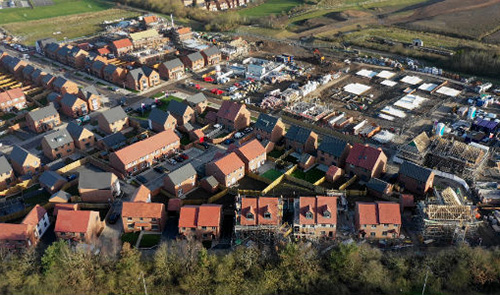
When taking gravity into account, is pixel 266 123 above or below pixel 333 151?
above

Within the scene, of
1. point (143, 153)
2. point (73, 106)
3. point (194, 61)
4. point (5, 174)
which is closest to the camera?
point (5, 174)

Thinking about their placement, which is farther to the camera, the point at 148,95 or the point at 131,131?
the point at 148,95

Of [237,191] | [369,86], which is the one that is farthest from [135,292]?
[369,86]

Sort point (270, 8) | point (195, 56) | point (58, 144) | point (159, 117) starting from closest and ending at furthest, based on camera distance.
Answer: point (58, 144) → point (159, 117) → point (195, 56) → point (270, 8)

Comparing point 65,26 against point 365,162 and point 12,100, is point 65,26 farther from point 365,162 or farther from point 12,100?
point 365,162

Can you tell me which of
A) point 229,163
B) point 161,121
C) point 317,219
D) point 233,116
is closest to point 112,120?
point 161,121

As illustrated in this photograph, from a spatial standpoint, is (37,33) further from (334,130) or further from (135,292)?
(135,292)
